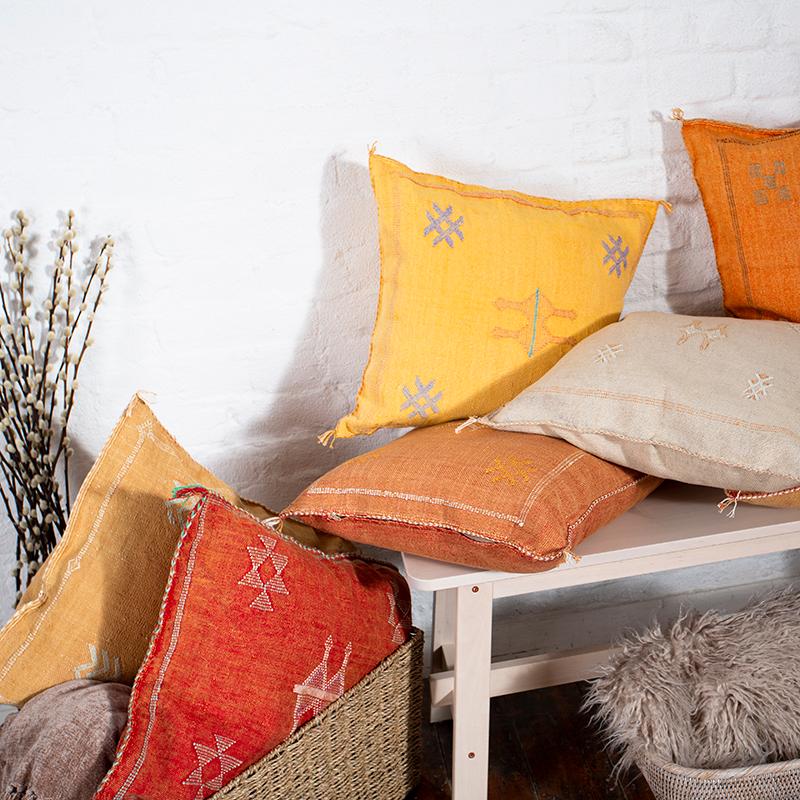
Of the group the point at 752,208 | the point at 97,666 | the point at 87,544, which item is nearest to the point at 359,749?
the point at 97,666

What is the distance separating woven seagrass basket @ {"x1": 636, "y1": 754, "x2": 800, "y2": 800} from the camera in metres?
1.32

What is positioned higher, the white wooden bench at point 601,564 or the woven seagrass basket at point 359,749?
the white wooden bench at point 601,564

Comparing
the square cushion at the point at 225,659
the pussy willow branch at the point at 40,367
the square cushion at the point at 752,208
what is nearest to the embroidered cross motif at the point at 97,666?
the square cushion at the point at 225,659

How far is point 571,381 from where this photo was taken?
1302mm

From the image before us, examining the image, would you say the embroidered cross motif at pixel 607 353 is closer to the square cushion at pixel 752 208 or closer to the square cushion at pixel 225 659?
the square cushion at pixel 752 208

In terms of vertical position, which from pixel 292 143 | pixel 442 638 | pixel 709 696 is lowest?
pixel 442 638

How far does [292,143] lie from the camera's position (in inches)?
57.7

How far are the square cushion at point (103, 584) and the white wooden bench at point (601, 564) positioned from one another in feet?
1.24

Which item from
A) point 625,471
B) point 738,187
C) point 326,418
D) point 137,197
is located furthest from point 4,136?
point 738,187

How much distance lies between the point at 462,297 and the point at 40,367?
70 cm

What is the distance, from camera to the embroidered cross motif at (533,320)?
55.6 inches

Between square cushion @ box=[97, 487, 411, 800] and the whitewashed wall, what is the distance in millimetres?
388

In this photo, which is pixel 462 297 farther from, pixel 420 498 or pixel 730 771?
pixel 730 771

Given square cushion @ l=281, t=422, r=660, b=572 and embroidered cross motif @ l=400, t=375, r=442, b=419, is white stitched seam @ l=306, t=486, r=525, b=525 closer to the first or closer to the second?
square cushion @ l=281, t=422, r=660, b=572
